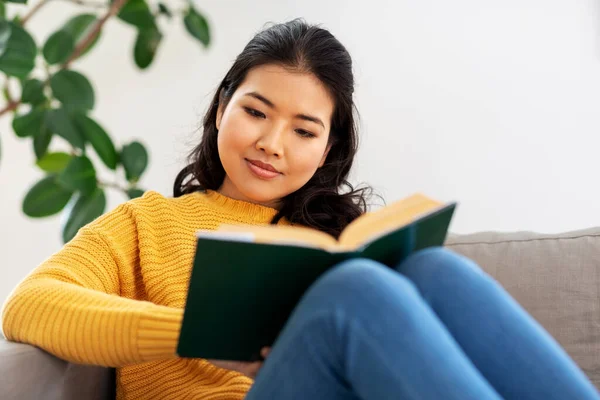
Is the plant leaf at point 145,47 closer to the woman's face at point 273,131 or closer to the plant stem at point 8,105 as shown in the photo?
the plant stem at point 8,105

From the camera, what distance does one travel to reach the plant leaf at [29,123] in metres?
2.20

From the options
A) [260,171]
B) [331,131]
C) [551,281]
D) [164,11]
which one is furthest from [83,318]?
[164,11]

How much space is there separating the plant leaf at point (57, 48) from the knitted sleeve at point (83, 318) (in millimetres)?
1048

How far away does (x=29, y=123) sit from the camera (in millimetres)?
2197

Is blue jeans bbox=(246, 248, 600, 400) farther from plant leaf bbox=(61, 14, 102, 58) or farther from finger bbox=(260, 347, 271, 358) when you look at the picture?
plant leaf bbox=(61, 14, 102, 58)

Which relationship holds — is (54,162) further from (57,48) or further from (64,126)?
(57,48)

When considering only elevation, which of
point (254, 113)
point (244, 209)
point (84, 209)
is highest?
point (254, 113)

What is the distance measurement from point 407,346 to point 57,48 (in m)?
1.71

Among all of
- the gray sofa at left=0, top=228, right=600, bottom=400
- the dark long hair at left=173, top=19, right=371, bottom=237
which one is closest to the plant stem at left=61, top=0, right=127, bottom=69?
the dark long hair at left=173, top=19, right=371, bottom=237

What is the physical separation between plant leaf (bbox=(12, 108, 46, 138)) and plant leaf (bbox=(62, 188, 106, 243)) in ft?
0.78

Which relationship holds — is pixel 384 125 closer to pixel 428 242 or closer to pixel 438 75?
pixel 438 75

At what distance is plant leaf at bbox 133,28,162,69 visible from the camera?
2.44 metres

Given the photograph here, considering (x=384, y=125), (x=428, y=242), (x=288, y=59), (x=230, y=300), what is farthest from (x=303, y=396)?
(x=384, y=125)

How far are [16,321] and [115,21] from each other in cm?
185
